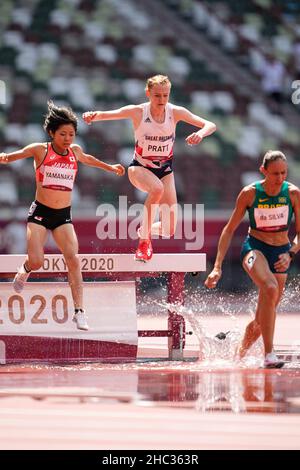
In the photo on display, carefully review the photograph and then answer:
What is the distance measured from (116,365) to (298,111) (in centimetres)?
1267

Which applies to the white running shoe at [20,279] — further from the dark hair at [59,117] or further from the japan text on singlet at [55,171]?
the dark hair at [59,117]

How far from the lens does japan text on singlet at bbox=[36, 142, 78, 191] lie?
921 cm

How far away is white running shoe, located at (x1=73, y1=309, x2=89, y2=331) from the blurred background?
8424mm

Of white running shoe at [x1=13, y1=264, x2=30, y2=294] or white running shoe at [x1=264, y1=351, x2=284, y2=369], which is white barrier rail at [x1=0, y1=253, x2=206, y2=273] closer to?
white running shoe at [x1=13, y1=264, x2=30, y2=294]

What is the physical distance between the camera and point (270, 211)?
29.7 feet

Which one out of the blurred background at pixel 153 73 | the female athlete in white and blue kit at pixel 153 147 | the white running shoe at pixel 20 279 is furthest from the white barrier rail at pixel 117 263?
the blurred background at pixel 153 73

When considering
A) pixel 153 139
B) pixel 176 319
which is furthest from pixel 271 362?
pixel 153 139

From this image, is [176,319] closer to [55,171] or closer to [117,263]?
[117,263]

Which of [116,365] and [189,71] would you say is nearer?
[116,365]

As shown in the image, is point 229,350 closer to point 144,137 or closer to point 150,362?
point 150,362
